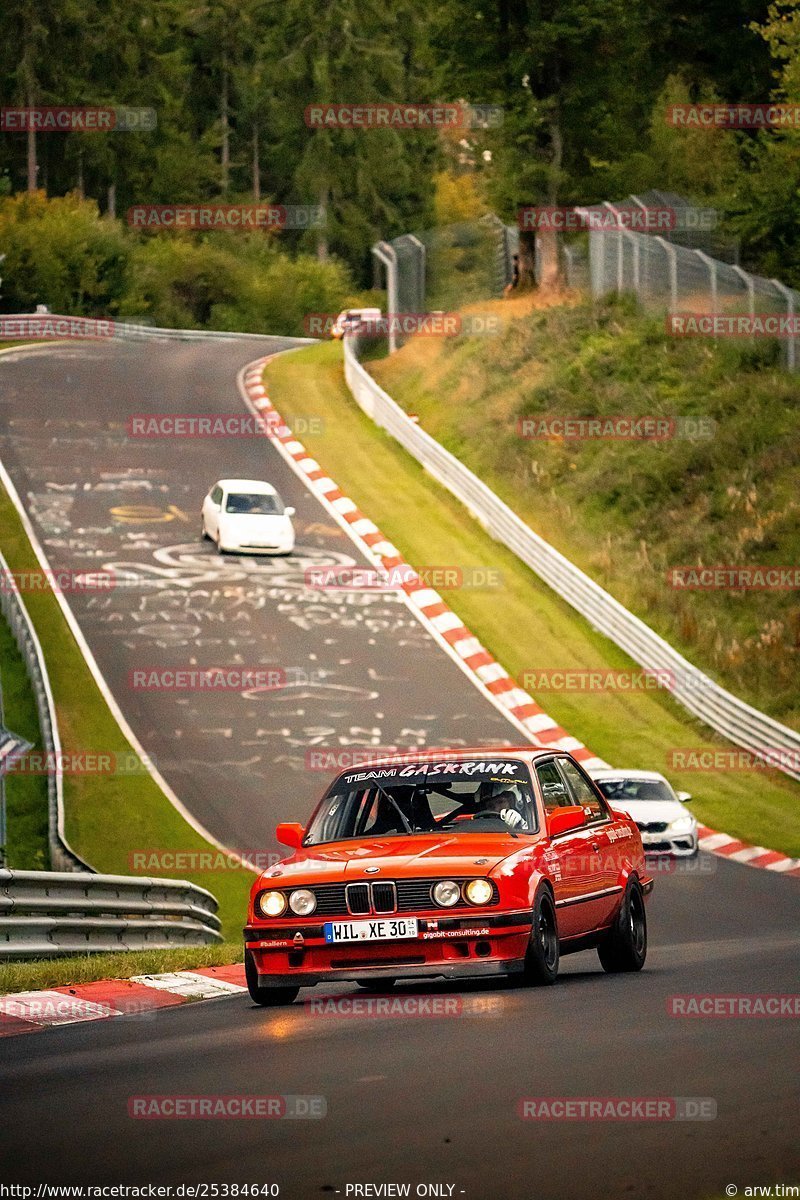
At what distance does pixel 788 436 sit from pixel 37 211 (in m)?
53.7

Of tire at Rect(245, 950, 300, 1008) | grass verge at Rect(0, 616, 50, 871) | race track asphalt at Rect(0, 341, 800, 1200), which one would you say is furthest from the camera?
grass verge at Rect(0, 616, 50, 871)

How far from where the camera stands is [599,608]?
113 feet

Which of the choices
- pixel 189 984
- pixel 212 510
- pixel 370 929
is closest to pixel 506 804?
pixel 370 929

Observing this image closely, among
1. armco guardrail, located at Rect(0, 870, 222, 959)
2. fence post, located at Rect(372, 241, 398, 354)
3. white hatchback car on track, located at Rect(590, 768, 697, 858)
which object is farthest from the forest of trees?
armco guardrail, located at Rect(0, 870, 222, 959)

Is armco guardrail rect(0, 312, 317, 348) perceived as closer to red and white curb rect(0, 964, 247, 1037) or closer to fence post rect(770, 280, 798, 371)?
fence post rect(770, 280, 798, 371)

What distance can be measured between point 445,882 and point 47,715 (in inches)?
669

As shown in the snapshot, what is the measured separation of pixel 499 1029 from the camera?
9211mm

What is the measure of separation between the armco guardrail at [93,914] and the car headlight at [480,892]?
11.3ft

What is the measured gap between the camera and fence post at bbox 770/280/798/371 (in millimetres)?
39719

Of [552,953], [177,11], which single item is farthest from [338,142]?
[552,953]

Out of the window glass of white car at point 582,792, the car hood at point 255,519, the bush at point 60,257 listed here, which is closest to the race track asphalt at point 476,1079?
the window glass of white car at point 582,792

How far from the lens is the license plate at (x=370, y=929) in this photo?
10930 millimetres

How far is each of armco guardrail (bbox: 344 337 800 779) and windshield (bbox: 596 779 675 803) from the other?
16.3 ft

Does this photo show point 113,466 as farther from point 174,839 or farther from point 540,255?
point 174,839
